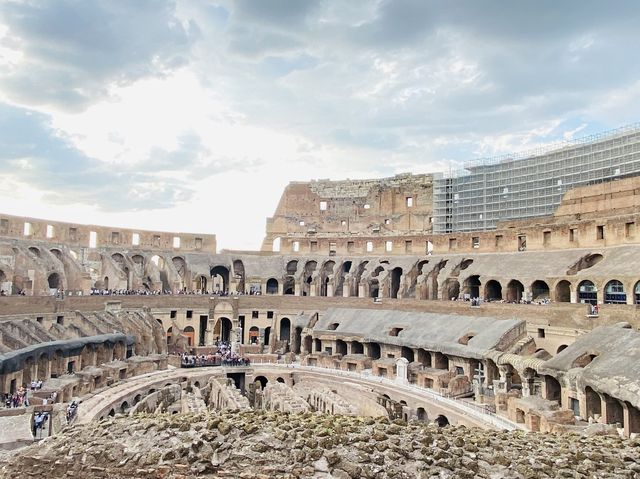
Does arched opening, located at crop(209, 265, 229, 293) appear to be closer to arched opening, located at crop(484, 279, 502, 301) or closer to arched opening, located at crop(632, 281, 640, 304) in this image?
arched opening, located at crop(484, 279, 502, 301)

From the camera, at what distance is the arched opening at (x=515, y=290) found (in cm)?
3791

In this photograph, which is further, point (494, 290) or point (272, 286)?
point (272, 286)

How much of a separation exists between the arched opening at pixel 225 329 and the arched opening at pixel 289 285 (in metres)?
6.45

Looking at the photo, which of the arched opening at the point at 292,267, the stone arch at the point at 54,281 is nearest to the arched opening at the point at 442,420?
the arched opening at the point at 292,267

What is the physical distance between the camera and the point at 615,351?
22.4 metres

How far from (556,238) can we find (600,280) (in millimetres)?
7432

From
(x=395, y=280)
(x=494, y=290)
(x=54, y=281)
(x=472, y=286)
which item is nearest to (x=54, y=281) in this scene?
(x=54, y=281)

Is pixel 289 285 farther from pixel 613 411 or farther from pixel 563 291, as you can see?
pixel 613 411

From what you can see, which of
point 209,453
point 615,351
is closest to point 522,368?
point 615,351

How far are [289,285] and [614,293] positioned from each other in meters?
29.3

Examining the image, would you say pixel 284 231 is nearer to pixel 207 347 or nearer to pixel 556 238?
pixel 207 347

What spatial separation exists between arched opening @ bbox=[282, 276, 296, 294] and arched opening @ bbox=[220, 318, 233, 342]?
254 inches

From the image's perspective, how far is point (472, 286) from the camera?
4162cm

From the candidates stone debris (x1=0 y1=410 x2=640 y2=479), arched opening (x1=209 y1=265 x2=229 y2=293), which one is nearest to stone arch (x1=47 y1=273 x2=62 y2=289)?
arched opening (x1=209 y1=265 x2=229 y2=293)
